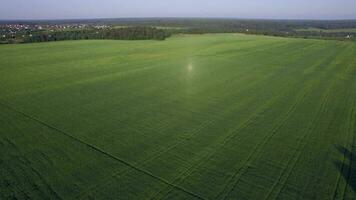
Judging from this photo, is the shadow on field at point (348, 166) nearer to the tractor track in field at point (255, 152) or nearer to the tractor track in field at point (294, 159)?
the tractor track in field at point (294, 159)

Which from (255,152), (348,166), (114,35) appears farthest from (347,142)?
(114,35)

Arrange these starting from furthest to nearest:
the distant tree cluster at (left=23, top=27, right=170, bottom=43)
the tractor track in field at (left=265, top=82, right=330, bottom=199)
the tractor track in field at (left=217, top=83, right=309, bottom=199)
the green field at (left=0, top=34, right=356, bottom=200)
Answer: the distant tree cluster at (left=23, top=27, right=170, bottom=43) < the green field at (left=0, top=34, right=356, bottom=200) < the tractor track in field at (left=265, top=82, right=330, bottom=199) < the tractor track in field at (left=217, top=83, right=309, bottom=199)

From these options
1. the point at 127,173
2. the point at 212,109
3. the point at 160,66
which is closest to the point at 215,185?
the point at 127,173

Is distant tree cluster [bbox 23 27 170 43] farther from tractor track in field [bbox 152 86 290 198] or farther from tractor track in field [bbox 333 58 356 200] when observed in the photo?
tractor track in field [bbox 333 58 356 200]

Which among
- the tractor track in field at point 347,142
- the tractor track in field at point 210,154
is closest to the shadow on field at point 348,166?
the tractor track in field at point 347,142

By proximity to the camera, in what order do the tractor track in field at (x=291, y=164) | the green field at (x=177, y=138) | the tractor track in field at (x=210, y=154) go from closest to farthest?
the tractor track in field at (x=291, y=164) < the green field at (x=177, y=138) < the tractor track in field at (x=210, y=154)

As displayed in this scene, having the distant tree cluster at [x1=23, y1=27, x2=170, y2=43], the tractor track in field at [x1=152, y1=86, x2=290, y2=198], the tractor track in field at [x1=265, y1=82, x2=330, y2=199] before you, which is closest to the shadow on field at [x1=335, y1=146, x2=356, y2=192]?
the tractor track in field at [x1=265, y1=82, x2=330, y2=199]

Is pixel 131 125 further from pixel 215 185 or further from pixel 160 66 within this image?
pixel 160 66
